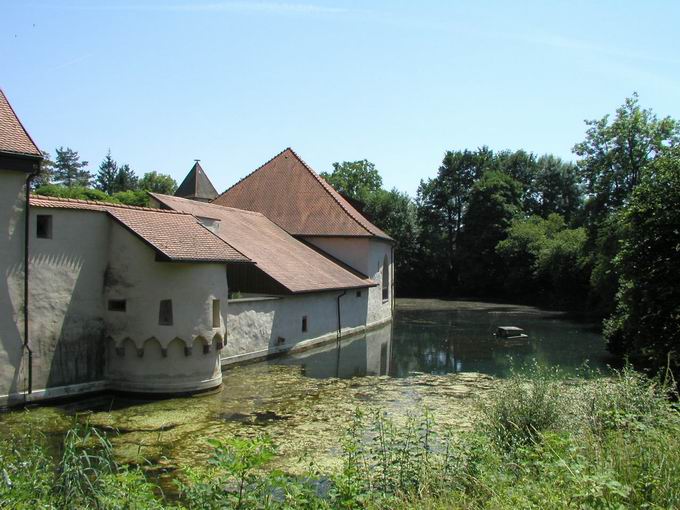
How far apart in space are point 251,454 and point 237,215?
2556 cm

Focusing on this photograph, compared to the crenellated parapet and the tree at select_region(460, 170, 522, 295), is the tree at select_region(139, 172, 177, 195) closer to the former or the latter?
the tree at select_region(460, 170, 522, 295)

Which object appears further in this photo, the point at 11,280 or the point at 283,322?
the point at 283,322

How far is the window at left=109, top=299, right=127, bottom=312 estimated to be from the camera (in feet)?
53.2

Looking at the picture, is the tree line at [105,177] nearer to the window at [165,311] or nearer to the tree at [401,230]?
the tree at [401,230]

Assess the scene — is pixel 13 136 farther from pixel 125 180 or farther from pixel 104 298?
pixel 125 180

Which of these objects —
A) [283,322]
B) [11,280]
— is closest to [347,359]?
[283,322]

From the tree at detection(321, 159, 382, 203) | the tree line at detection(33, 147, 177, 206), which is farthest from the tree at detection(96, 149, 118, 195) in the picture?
the tree at detection(321, 159, 382, 203)

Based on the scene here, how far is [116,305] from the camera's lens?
16.3 metres

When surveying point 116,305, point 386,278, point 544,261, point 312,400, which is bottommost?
point 312,400

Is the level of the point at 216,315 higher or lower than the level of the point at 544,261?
lower

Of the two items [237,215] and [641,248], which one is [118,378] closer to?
[641,248]

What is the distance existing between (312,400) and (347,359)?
7898 millimetres

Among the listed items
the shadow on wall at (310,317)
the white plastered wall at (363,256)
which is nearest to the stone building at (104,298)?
the shadow on wall at (310,317)

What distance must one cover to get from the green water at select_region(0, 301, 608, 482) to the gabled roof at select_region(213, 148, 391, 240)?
734 centimetres
